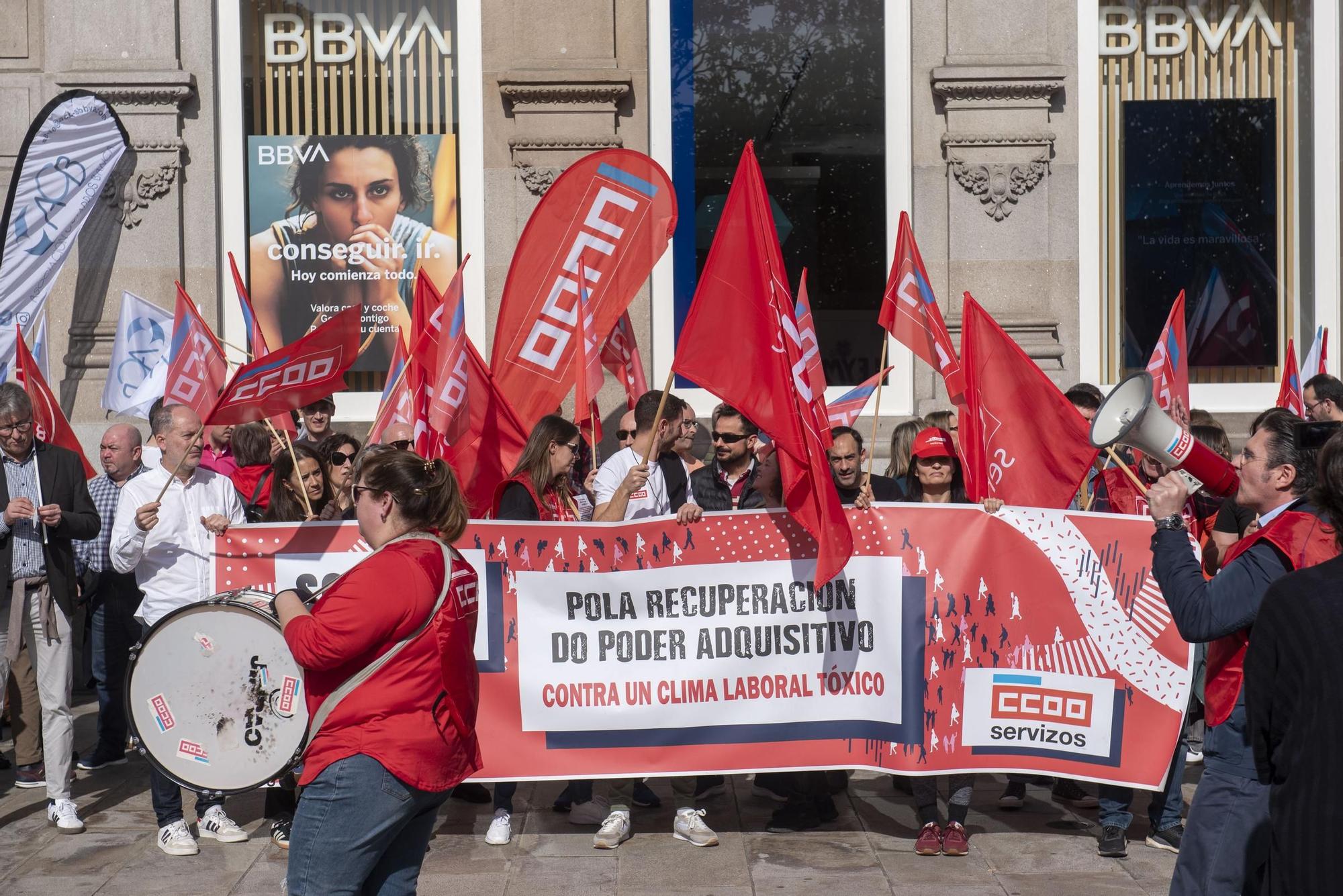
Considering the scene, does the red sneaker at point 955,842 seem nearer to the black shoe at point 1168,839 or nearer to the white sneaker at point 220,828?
Result: the black shoe at point 1168,839

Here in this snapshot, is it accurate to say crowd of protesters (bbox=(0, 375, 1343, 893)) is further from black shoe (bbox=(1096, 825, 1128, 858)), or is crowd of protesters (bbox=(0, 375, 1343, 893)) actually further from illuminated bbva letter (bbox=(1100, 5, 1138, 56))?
illuminated bbva letter (bbox=(1100, 5, 1138, 56))

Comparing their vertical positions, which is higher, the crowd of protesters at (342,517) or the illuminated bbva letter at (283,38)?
the illuminated bbva letter at (283,38)

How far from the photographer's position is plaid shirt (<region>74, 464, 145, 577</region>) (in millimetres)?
7949

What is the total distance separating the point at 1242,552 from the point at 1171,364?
4.22 meters

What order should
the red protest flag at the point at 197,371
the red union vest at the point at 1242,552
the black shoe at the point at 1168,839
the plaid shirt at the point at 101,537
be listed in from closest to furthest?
the red union vest at the point at 1242,552 < the black shoe at the point at 1168,839 < the plaid shirt at the point at 101,537 < the red protest flag at the point at 197,371

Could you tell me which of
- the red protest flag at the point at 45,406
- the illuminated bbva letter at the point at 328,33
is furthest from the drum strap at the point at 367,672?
the illuminated bbva letter at the point at 328,33

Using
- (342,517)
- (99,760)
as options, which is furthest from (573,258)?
(99,760)

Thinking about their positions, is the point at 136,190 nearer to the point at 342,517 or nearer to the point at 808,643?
the point at 342,517

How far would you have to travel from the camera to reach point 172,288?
10641mm

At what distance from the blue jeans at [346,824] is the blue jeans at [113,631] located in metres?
4.60

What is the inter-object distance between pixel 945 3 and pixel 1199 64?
2171 millimetres

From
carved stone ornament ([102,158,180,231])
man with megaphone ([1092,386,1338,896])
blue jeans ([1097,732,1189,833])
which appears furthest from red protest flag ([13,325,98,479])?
man with megaphone ([1092,386,1338,896])

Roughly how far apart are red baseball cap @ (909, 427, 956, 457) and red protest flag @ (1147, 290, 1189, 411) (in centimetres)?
162

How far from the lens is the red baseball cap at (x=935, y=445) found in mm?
6781
